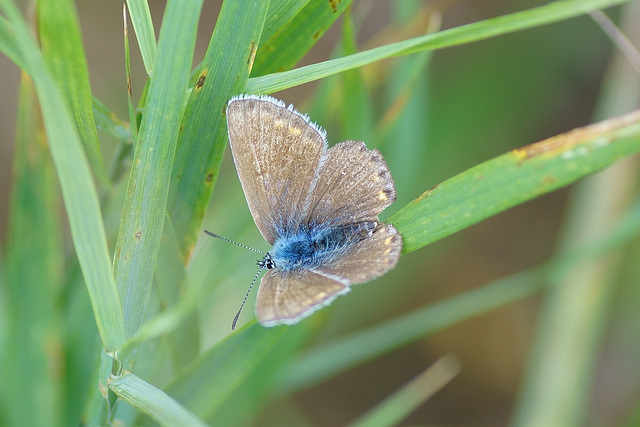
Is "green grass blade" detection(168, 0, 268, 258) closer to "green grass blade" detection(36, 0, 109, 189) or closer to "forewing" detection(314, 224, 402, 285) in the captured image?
"green grass blade" detection(36, 0, 109, 189)

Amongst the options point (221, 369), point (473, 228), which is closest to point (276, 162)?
point (221, 369)

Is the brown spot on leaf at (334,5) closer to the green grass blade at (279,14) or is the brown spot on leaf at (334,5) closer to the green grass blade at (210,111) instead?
the green grass blade at (279,14)

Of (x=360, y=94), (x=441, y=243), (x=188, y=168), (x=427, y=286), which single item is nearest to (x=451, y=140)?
(x=441, y=243)

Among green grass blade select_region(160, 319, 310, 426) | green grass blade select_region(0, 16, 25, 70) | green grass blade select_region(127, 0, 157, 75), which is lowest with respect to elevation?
green grass blade select_region(160, 319, 310, 426)

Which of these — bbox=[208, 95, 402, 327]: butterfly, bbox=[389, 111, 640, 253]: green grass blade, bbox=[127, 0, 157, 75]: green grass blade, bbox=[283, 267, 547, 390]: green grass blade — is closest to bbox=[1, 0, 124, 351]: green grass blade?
bbox=[127, 0, 157, 75]: green grass blade

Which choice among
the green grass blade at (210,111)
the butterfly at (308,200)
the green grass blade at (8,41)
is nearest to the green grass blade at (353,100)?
the butterfly at (308,200)

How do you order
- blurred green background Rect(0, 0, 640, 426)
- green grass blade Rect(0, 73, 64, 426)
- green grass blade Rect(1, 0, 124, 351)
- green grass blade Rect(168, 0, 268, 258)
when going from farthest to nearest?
blurred green background Rect(0, 0, 640, 426) → green grass blade Rect(0, 73, 64, 426) → green grass blade Rect(168, 0, 268, 258) → green grass blade Rect(1, 0, 124, 351)

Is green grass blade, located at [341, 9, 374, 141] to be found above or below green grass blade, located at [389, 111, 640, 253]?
above

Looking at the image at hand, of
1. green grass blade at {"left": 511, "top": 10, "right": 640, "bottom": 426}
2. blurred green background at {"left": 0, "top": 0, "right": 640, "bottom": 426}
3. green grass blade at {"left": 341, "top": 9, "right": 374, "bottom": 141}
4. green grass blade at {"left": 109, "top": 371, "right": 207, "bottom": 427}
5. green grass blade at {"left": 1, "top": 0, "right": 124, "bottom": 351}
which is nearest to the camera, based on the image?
green grass blade at {"left": 1, "top": 0, "right": 124, "bottom": 351}
